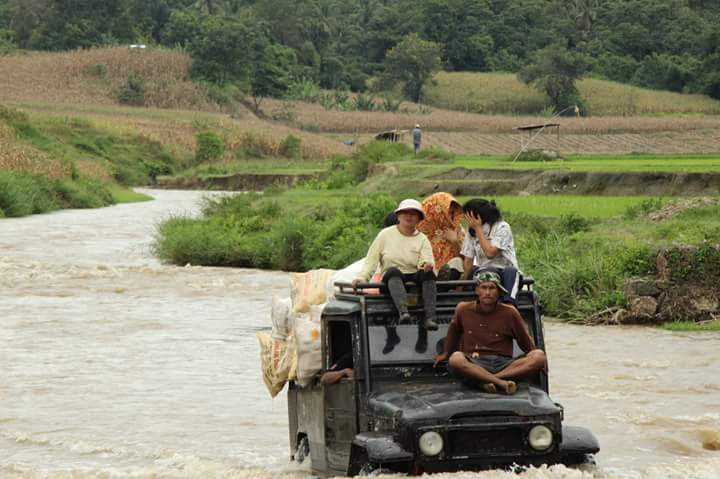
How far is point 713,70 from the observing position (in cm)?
10394

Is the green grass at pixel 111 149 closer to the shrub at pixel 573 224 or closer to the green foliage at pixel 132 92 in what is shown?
the green foliage at pixel 132 92

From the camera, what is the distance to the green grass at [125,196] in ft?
191

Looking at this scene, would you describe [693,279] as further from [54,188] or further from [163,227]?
[54,188]

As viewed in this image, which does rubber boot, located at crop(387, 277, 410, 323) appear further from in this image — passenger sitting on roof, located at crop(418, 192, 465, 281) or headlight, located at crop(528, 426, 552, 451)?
passenger sitting on roof, located at crop(418, 192, 465, 281)

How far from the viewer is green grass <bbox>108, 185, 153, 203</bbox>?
2291 inches

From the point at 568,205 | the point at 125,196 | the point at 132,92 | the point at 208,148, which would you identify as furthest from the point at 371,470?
the point at 132,92

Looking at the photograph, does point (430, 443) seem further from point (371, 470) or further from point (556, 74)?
point (556, 74)

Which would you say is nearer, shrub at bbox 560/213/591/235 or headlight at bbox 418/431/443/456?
headlight at bbox 418/431/443/456

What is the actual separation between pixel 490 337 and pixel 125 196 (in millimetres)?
52173

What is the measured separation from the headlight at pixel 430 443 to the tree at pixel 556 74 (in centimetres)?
10432

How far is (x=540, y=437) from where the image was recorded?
8.32 metres

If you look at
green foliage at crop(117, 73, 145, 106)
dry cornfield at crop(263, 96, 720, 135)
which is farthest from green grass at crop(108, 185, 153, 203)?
green foliage at crop(117, 73, 145, 106)

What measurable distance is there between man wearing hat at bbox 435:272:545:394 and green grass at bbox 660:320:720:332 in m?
10.6

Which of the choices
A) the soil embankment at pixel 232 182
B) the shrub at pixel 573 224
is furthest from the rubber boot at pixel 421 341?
the soil embankment at pixel 232 182
